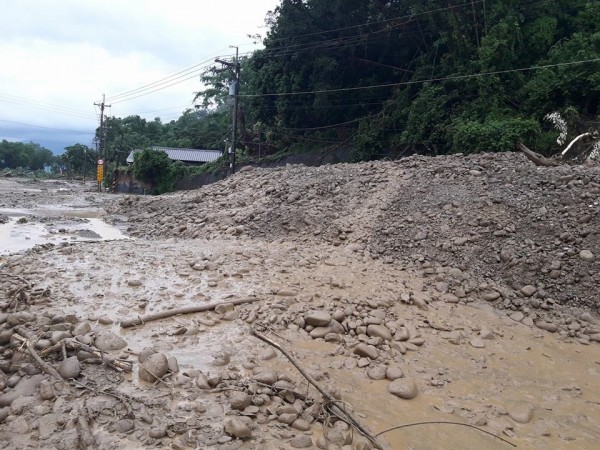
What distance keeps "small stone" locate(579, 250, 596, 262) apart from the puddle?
9.45m

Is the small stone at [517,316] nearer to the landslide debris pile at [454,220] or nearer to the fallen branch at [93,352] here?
the landslide debris pile at [454,220]

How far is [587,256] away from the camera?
20.7ft

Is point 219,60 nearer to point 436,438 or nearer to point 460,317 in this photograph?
point 460,317

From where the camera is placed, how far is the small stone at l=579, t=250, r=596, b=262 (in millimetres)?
6273

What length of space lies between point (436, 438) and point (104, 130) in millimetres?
41536

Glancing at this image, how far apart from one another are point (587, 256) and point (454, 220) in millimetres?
1977

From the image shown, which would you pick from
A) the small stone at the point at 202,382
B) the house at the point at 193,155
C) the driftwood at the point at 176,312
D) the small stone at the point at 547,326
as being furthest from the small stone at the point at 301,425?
the house at the point at 193,155

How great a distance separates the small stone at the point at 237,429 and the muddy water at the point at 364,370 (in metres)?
0.94

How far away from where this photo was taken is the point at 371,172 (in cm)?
1058

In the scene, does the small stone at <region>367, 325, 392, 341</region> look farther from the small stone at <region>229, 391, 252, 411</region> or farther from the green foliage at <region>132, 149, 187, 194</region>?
the green foliage at <region>132, 149, 187, 194</region>

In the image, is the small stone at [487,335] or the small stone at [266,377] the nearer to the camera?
the small stone at [266,377]

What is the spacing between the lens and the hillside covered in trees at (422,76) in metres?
14.5

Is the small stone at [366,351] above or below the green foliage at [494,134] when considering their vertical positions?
below

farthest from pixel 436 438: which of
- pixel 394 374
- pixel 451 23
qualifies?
pixel 451 23
